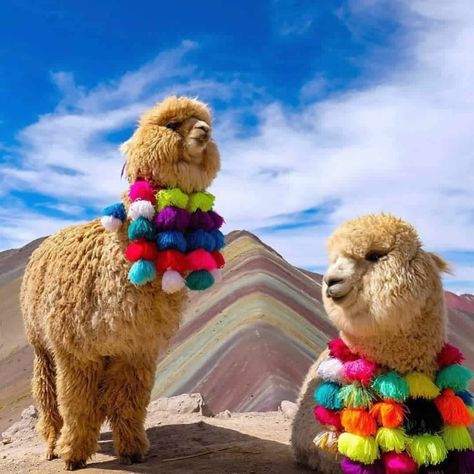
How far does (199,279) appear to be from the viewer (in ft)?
13.8

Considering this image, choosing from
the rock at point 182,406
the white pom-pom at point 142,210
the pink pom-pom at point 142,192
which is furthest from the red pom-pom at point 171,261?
the rock at point 182,406

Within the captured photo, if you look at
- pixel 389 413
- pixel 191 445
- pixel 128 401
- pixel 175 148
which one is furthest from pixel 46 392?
pixel 389 413

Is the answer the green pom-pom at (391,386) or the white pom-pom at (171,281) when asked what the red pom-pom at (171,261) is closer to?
the white pom-pom at (171,281)

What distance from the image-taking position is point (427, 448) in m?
3.23

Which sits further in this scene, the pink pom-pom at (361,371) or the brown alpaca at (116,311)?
the brown alpaca at (116,311)

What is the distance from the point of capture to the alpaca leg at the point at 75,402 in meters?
4.52

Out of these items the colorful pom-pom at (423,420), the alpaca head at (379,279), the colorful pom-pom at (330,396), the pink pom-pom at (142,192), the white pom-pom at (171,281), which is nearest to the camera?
the alpaca head at (379,279)

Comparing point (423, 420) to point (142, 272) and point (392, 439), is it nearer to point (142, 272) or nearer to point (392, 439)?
point (392, 439)

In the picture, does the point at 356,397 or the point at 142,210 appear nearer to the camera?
the point at 356,397

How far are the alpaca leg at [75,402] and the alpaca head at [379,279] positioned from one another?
206 cm

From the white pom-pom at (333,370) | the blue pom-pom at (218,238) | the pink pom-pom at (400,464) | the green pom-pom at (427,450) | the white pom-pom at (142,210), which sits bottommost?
the pink pom-pom at (400,464)

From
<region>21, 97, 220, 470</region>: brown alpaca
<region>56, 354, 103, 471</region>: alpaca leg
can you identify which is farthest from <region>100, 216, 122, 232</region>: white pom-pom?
<region>56, 354, 103, 471</region>: alpaca leg

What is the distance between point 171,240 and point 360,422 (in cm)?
167

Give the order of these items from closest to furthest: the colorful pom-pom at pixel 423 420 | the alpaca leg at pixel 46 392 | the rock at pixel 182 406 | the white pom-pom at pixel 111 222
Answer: the colorful pom-pom at pixel 423 420 < the white pom-pom at pixel 111 222 < the alpaca leg at pixel 46 392 < the rock at pixel 182 406
